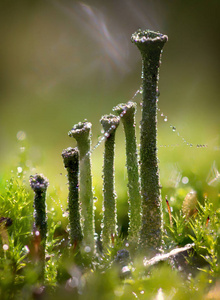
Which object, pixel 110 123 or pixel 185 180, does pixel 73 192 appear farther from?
pixel 185 180

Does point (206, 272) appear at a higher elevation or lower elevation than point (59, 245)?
lower

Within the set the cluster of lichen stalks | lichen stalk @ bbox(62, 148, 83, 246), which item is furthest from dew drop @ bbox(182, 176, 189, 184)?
lichen stalk @ bbox(62, 148, 83, 246)

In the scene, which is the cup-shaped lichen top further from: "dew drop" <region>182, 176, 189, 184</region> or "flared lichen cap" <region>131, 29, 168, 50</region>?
"dew drop" <region>182, 176, 189, 184</region>

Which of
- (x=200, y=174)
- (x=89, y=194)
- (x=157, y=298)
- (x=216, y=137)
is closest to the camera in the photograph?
(x=157, y=298)

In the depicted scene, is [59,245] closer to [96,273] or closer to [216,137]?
[96,273]

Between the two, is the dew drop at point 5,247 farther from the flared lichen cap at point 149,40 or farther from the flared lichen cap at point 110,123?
the flared lichen cap at point 149,40

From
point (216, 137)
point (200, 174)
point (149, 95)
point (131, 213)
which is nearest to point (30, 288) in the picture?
point (131, 213)
